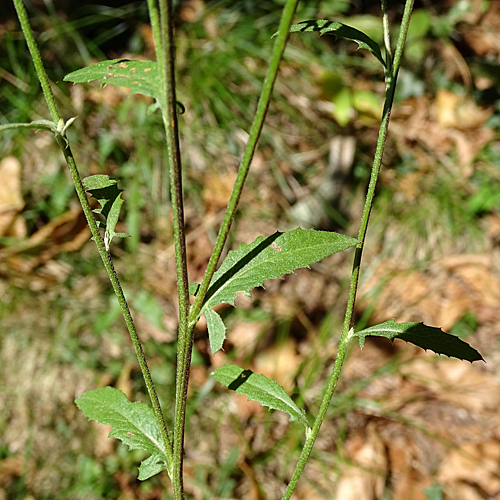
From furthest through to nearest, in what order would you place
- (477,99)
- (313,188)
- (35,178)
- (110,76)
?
(477,99)
(313,188)
(35,178)
(110,76)

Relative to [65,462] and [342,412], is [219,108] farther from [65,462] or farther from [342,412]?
[65,462]

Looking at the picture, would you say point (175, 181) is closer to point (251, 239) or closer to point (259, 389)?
point (259, 389)

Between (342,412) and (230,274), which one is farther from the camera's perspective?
(342,412)

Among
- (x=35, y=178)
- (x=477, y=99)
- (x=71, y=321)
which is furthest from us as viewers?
(x=477, y=99)

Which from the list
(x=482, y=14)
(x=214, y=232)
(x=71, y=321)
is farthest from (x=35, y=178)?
(x=482, y=14)

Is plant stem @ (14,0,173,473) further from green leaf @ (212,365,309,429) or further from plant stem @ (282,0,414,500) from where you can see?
plant stem @ (282,0,414,500)

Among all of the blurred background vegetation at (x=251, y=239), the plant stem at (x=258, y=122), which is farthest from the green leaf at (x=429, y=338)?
the blurred background vegetation at (x=251, y=239)

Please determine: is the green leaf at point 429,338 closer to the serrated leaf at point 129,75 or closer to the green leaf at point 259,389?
the green leaf at point 259,389
